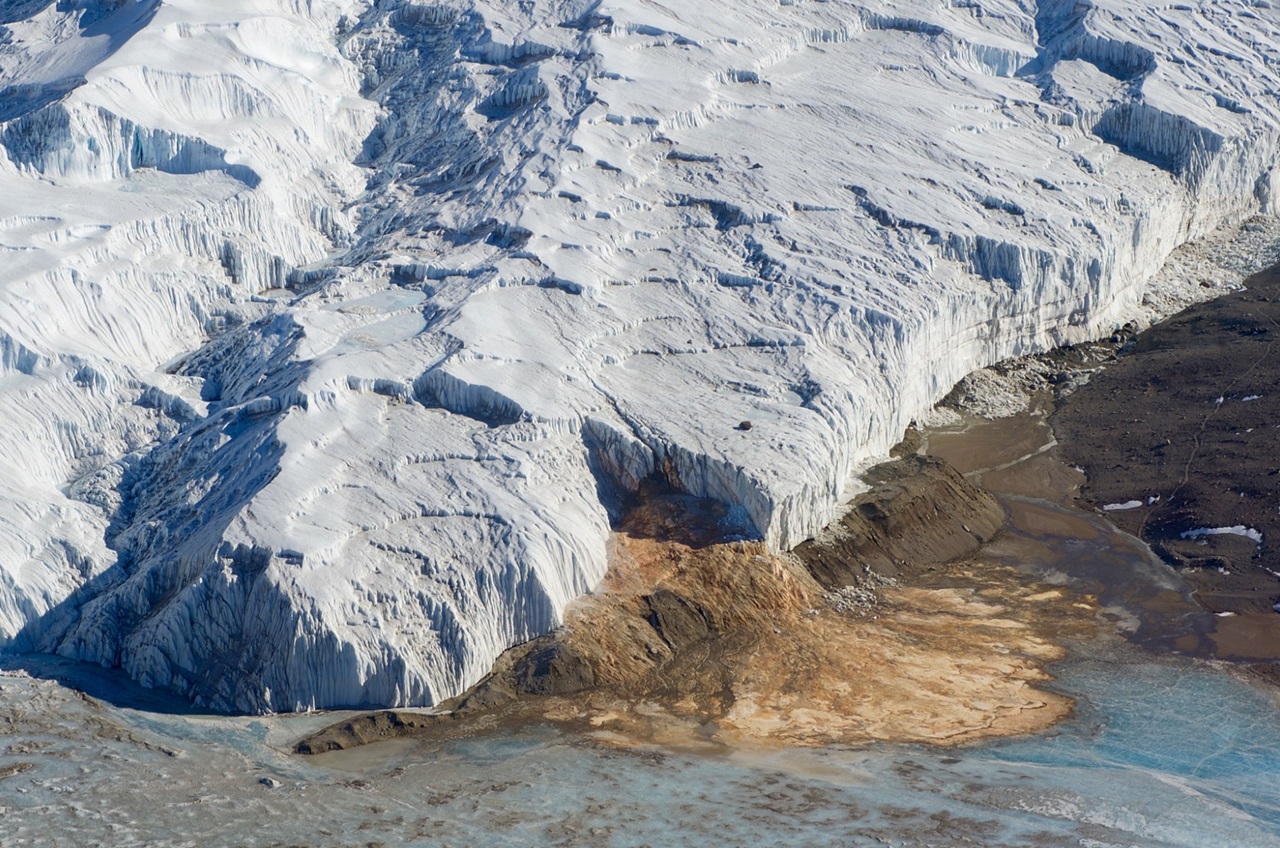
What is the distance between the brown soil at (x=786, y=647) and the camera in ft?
57.7

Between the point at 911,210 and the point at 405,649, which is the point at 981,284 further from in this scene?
the point at 405,649

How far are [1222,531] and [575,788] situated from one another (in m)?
11.3

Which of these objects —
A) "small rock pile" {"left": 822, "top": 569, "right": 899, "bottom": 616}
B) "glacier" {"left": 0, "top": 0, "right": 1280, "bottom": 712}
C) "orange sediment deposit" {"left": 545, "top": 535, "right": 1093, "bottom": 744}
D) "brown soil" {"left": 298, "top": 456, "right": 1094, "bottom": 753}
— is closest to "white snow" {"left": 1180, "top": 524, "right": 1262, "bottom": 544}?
"brown soil" {"left": 298, "top": 456, "right": 1094, "bottom": 753}

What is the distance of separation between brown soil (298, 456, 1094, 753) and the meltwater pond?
0.52 meters

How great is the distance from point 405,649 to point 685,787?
141 inches

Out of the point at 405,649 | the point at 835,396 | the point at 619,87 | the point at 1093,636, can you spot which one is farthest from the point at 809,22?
the point at 405,649

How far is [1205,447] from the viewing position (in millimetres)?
24453

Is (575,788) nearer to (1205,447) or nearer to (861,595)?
(861,595)

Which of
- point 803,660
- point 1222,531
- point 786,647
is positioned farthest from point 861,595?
point 1222,531

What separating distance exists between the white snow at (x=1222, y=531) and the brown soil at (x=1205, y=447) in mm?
62

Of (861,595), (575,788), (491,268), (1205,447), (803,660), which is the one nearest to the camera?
(575,788)

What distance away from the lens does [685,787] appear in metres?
16.1

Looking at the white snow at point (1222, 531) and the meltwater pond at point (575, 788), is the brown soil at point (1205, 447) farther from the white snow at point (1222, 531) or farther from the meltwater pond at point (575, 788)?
the meltwater pond at point (575, 788)

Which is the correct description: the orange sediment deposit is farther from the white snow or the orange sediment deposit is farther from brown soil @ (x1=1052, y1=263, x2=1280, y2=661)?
the white snow
